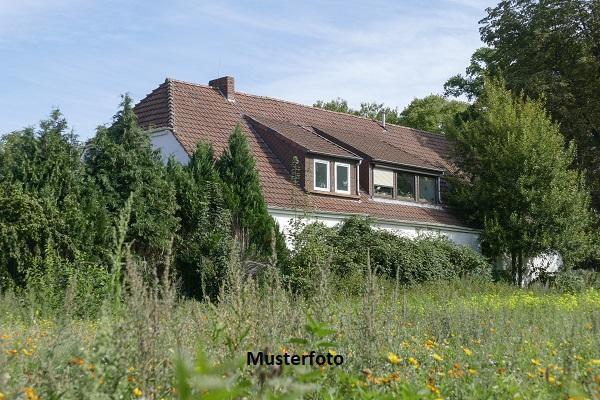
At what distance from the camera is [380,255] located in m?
25.9

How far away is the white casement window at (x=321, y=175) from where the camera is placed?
28656 mm

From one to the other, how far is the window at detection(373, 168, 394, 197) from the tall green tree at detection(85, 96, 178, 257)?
11221 mm

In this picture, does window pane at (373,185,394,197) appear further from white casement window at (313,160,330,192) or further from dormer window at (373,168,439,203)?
white casement window at (313,160,330,192)

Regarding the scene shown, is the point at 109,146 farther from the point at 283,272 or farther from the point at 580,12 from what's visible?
the point at 580,12

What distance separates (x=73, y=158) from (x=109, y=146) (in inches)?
47.3

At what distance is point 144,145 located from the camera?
71.0ft

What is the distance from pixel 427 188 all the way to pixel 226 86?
8.91m

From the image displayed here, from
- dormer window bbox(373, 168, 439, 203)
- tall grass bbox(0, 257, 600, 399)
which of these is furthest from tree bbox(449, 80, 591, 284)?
tall grass bbox(0, 257, 600, 399)

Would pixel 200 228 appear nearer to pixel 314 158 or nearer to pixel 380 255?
pixel 380 255

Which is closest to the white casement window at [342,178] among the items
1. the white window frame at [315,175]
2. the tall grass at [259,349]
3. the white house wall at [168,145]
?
the white window frame at [315,175]

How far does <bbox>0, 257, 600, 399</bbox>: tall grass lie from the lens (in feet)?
12.0

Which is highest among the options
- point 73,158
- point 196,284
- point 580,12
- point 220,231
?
point 580,12

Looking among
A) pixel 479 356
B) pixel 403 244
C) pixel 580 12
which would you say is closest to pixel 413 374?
pixel 479 356

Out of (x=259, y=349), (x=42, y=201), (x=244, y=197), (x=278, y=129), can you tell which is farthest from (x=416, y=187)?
(x=259, y=349)
